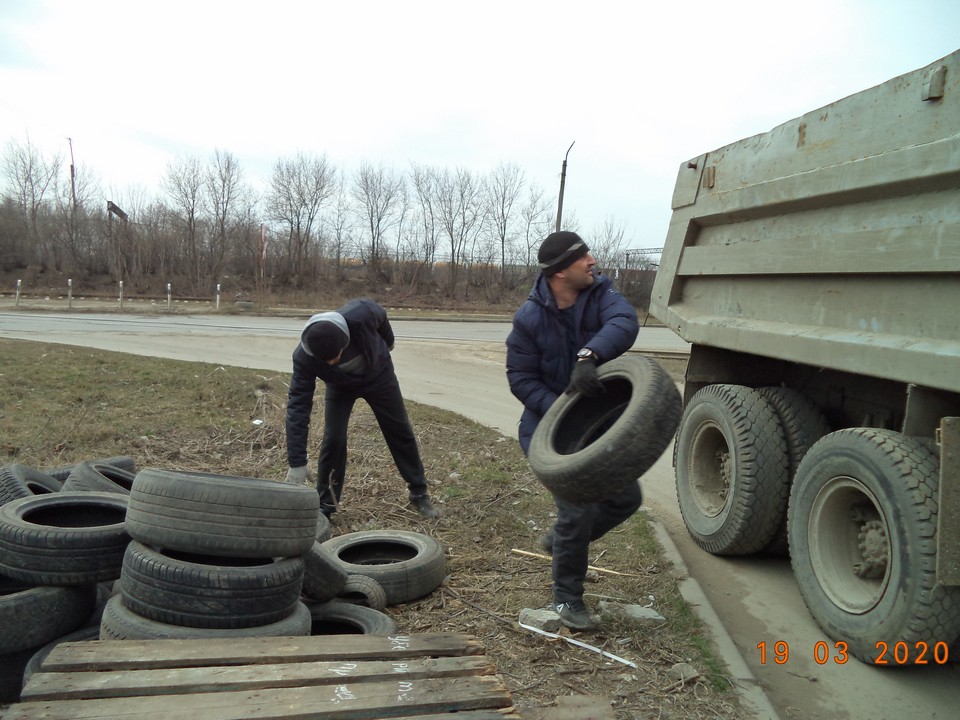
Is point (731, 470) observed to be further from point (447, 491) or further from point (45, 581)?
point (45, 581)

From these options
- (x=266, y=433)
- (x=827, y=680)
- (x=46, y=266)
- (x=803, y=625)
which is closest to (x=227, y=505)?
(x=827, y=680)

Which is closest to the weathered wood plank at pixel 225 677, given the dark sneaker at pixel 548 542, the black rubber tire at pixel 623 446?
the black rubber tire at pixel 623 446

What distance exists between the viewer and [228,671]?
8.41 feet

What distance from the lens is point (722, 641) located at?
11.9 feet

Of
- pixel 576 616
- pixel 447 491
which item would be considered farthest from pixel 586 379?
pixel 447 491

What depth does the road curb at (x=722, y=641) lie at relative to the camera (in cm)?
309

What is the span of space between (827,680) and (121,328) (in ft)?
69.0

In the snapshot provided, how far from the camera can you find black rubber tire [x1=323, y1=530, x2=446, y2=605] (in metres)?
4.14

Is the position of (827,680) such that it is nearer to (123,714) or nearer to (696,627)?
(696,627)

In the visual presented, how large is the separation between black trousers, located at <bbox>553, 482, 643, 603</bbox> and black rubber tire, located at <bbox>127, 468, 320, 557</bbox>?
1.31 metres

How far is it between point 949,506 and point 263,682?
8.79 feet

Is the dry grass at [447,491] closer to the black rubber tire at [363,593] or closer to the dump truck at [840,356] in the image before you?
the black rubber tire at [363,593]

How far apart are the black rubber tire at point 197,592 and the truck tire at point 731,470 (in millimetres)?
2854

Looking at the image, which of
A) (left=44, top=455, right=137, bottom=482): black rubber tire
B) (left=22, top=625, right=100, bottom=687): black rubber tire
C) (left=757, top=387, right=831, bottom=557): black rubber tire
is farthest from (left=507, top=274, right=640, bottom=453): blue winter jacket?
(left=44, top=455, right=137, bottom=482): black rubber tire
